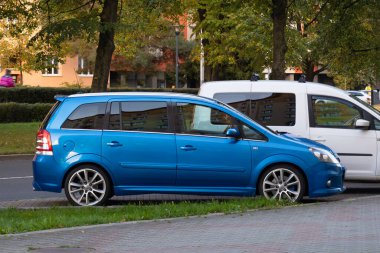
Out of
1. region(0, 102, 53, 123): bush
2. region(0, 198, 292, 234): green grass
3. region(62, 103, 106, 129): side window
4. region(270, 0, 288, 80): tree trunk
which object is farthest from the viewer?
region(0, 102, 53, 123): bush

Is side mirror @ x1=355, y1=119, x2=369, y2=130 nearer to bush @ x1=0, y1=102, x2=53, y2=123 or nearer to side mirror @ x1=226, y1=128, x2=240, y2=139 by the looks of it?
side mirror @ x1=226, y1=128, x2=240, y2=139

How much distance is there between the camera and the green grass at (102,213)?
9008 millimetres

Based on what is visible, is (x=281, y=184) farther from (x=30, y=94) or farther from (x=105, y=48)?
(x=30, y=94)

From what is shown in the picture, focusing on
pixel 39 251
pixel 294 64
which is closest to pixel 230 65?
pixel 294 64

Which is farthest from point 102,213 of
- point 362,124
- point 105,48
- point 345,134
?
point 105,48

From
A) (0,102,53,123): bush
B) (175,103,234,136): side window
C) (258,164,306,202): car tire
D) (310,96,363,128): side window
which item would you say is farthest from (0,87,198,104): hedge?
(258,164,306,202): car tire

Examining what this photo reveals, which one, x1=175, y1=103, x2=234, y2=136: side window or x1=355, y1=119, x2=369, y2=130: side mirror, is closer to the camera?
x1=175, y1=103, x2=234, y2=136: side window

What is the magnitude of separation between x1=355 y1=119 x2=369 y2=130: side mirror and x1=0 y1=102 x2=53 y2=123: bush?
22.4 meters

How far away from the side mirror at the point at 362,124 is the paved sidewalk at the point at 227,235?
2998 mm

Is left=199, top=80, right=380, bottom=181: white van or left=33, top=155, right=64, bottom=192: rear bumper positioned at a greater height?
left=199, top=80, right=380, bottom=181: white van

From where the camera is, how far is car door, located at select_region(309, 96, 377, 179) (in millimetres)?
12672

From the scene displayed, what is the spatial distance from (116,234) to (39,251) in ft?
3.75

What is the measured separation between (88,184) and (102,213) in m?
1.15

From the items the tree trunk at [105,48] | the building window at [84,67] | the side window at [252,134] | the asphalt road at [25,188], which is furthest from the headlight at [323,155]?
the building window at [84,67]
